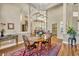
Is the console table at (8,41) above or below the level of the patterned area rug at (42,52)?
above

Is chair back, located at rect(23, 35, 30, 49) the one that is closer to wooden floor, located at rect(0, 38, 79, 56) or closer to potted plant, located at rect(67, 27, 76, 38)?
wooden floor, located at rect(0, 38, 79, 56)

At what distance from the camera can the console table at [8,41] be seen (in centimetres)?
248

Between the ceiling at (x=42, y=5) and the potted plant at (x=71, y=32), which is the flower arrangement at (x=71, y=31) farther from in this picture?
the ceiling at (x=42, y=5)

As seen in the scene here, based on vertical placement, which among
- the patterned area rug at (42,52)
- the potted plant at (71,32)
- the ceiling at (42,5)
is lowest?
the patterned area rug at (42,52)

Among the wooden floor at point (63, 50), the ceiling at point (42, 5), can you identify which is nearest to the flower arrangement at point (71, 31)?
the wooden floor at point (63, 50)

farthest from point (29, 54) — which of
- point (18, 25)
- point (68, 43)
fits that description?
point (68, 43)

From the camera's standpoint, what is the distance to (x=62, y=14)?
96.7 inches

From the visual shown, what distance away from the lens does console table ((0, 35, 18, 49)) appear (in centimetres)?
248

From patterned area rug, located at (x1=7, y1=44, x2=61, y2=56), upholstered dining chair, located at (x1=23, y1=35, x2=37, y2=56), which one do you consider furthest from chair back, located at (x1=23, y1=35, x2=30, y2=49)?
patterned area rug, located at (x1=7, y1=44, x2=61, y2=56)

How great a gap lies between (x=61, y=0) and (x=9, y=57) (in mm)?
1456

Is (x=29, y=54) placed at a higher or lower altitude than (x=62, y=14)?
lower

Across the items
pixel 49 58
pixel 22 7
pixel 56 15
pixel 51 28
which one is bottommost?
pixel 49 58

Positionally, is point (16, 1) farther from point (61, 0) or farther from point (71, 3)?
point (71, 3)

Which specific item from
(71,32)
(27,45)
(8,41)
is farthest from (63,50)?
(8,41)
